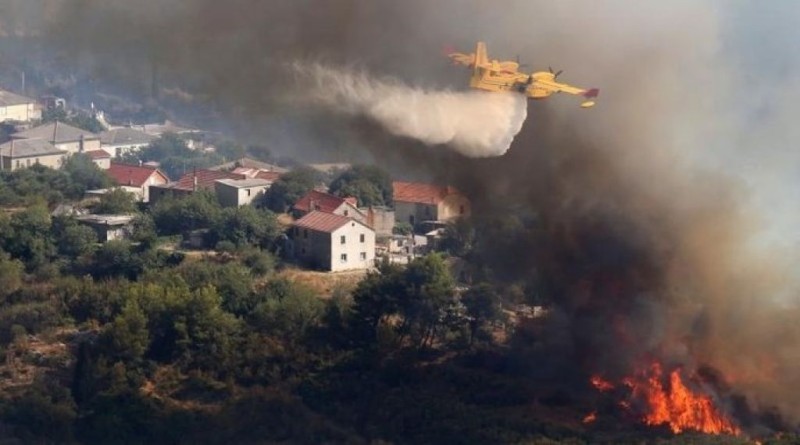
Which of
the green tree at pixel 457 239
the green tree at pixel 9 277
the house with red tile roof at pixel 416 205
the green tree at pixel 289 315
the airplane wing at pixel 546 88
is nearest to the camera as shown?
the airplane wing at pixel 546 88

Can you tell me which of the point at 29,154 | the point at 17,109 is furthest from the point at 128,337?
the point at 17,109

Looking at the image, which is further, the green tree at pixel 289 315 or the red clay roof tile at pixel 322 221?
the red clay roof tile at pixel 322 221

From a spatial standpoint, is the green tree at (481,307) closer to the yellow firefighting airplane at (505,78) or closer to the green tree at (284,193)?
the yellow firefighting airplane at (505,78)

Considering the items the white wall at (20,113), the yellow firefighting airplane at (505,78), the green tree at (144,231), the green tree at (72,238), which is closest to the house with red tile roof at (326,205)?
the green tree at (144,231)

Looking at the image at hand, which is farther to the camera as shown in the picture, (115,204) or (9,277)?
(115,204)

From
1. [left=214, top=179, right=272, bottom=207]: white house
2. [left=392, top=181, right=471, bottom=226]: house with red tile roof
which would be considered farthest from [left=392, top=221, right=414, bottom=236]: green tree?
[left=214, top=179, right=272, bottom=207]: white house

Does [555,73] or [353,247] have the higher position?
[555,73]

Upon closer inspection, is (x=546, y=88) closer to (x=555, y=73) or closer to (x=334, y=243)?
(x=555, y=73)
